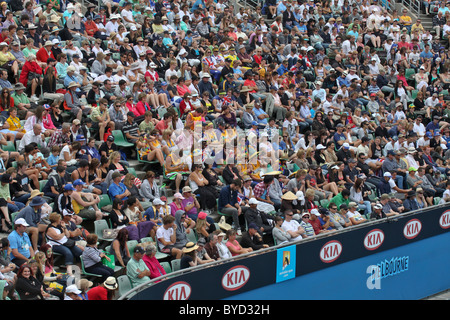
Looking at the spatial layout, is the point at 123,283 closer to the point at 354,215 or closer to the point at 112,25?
the point at 354,215

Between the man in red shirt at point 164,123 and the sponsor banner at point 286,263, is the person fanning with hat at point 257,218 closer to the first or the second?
the sponsor banner at point 286,263

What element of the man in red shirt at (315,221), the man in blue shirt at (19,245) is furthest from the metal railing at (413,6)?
the man in blue shirt at (19,245)

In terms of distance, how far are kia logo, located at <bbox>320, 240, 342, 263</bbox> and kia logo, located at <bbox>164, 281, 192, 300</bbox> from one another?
10.3 ft

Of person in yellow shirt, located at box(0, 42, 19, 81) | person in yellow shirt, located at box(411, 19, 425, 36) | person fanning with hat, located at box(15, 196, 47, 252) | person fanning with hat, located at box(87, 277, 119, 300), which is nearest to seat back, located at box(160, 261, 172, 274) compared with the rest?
person fanning with hat, located at box(87, 277, 119, 300)

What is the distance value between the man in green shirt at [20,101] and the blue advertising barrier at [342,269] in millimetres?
6624

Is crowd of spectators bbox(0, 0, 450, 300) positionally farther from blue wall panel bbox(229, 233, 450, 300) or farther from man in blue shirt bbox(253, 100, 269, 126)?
blue wall panel bbox(229, 233, 450, 300)

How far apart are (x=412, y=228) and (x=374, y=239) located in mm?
1224

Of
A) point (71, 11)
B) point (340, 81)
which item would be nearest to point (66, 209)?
point (71, 11)

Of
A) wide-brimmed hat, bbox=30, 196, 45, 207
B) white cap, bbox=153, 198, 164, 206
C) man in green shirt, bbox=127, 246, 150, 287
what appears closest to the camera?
man in green shirt, bbox=127, 246, 150, 287

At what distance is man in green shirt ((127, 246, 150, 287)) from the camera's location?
1139cm
